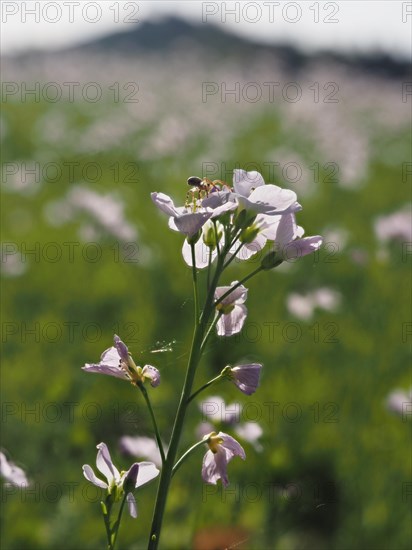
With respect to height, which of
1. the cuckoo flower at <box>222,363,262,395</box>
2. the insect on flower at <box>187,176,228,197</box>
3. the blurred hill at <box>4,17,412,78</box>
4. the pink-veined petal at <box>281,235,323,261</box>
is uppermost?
the insect on flower at <box>187,176,228,197</box>

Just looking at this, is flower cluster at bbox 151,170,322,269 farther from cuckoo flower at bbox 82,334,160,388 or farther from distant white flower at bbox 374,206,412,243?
distant white flower at bbox 374,206,412,243

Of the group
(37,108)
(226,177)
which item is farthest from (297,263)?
(37,108)

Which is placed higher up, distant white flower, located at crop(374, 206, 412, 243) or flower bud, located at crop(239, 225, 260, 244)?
flower bud, located at crop(239, 225, 260, 244)

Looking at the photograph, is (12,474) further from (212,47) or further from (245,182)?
(212,47)

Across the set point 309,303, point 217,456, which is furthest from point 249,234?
point 309,303

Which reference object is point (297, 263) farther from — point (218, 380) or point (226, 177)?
point (218, 380)

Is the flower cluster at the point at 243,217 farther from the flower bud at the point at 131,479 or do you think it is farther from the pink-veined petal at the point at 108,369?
the flower bud at the point at 131,479

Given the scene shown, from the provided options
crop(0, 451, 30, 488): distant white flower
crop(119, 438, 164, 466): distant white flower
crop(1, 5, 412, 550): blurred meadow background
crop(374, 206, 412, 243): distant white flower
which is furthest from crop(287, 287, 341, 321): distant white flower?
crop(0, 451, 30, 488): distant white flower

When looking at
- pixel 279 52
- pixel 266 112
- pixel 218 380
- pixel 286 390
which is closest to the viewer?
pixel 218 380
